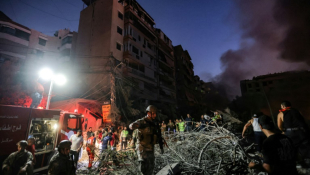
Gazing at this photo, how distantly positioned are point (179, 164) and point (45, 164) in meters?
6.85

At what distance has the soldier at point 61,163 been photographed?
9.23ft

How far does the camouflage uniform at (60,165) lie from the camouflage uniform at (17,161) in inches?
94.8

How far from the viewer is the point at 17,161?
162 inches

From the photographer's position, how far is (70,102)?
15.0 metres

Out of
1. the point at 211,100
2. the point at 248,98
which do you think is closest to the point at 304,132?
the point at 248,98

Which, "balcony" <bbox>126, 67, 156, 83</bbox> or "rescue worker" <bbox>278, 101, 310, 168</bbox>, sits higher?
"balcony" <bbox>126, 67, 156, 83</bbox>

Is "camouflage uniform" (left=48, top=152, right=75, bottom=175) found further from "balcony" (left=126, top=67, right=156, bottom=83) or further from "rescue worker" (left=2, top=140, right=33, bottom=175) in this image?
"balcony" (left=126, top=67, right=156, bottom=83)

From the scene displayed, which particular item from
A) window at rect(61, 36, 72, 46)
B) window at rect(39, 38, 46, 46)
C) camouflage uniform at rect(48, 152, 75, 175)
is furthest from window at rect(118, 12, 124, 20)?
camouflage uniform at rect(48, 152, 75, 175)

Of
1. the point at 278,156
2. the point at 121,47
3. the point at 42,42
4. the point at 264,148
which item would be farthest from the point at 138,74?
the point at 42,42

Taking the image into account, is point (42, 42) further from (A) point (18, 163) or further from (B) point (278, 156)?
(B) point (278, 156)

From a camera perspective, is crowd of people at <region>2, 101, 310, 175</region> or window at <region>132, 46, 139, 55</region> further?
window at <region>132, 46, 139, 55</region>

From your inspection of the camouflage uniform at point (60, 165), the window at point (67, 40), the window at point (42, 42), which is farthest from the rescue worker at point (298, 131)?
the window at point (42, 42)

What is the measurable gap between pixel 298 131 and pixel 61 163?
5.65 metres

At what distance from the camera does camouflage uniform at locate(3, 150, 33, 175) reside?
402 cm
